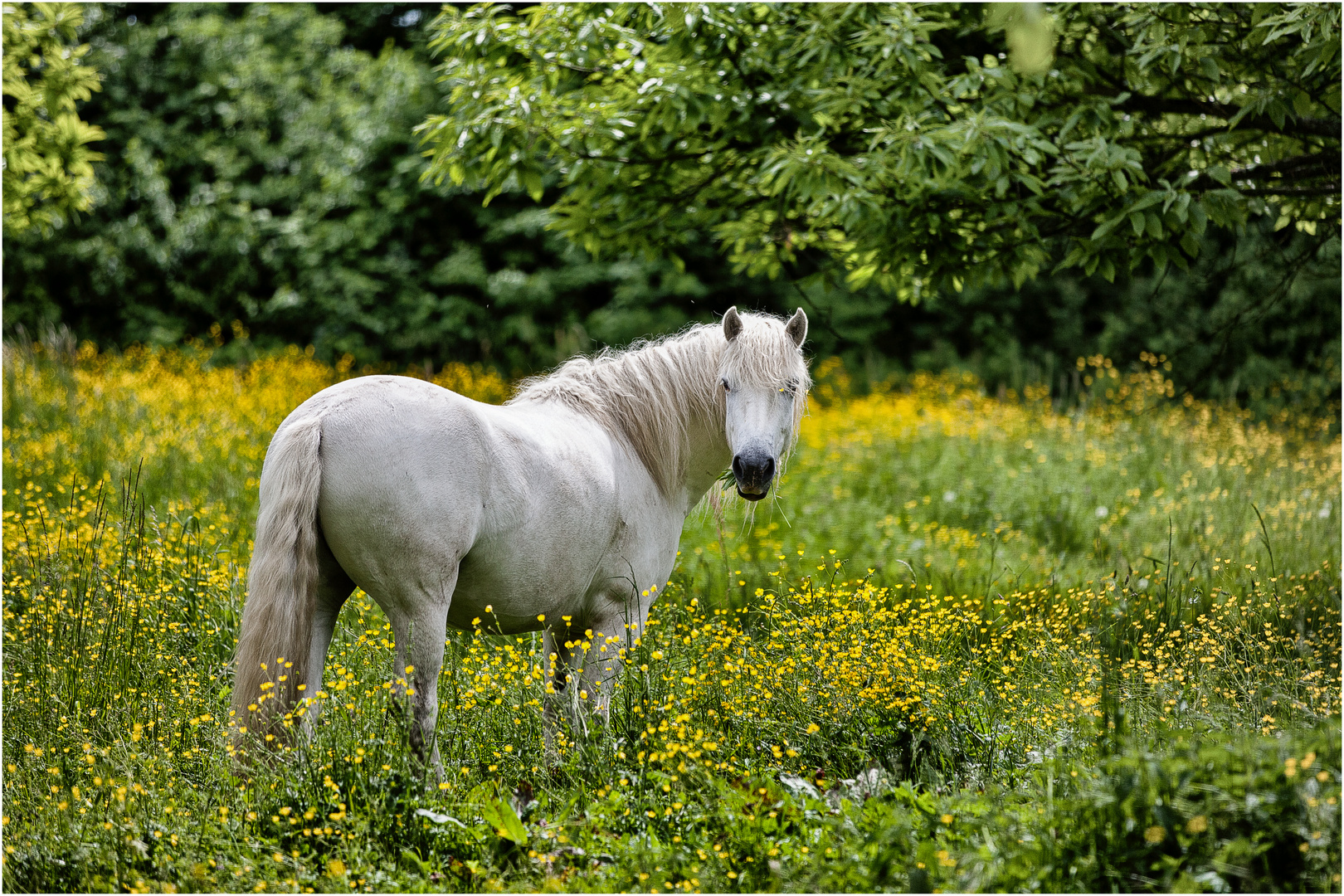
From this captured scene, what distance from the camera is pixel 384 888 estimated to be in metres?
2.65

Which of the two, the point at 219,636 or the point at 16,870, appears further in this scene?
the point at 219,636

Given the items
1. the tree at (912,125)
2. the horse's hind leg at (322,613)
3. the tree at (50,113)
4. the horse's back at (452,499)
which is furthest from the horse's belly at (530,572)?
the tree at (50,113)

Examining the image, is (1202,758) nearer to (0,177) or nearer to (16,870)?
(16,870)

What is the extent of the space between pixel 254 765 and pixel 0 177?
6.66 meters

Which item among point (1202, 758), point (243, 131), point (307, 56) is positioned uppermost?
point (307, 56)

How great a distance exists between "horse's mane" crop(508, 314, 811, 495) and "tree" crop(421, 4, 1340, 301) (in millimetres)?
1418

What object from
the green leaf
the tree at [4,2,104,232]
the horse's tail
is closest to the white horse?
the horse's tail

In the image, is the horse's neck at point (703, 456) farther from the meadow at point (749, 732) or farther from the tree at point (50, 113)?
the tree at point (50, 113)

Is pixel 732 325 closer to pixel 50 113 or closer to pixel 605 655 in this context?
pixel 605 655

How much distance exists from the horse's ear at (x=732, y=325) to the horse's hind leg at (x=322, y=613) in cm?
158

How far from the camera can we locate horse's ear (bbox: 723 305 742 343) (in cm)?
357

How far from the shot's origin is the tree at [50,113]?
7578 millimetres

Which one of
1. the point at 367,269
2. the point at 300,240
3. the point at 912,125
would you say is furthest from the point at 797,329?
the point at 300,240

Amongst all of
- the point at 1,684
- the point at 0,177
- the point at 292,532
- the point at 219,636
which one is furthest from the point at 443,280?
the point at 292,532
